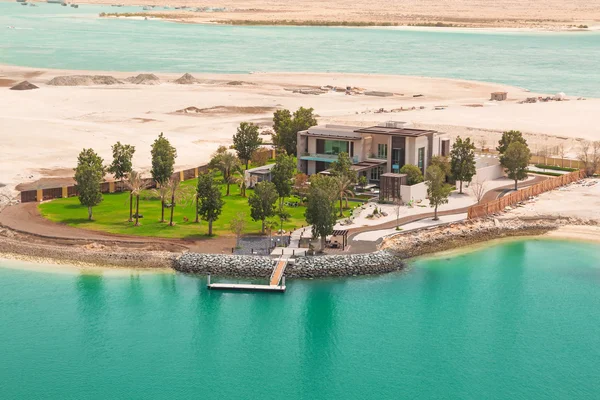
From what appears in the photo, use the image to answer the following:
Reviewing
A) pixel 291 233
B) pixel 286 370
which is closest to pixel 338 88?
pixel 291 233

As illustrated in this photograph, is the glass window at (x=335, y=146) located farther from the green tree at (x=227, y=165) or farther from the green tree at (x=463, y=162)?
the green tree at (x=463, y=162)

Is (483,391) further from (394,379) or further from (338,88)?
(338,88)

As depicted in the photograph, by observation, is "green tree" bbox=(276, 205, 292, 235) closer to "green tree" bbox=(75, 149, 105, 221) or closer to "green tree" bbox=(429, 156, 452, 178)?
"green tree" bbox=(75, 149, 105, 221)

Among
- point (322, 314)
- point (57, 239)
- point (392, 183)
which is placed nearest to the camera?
point (322, 314)

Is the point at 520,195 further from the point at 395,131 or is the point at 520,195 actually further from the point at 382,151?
the point at 382,151

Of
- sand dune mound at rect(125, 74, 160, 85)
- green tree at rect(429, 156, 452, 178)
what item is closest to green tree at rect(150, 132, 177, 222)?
green tree at rect(429, 156, 452, 178)

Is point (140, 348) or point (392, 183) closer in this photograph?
point (140, 348)
